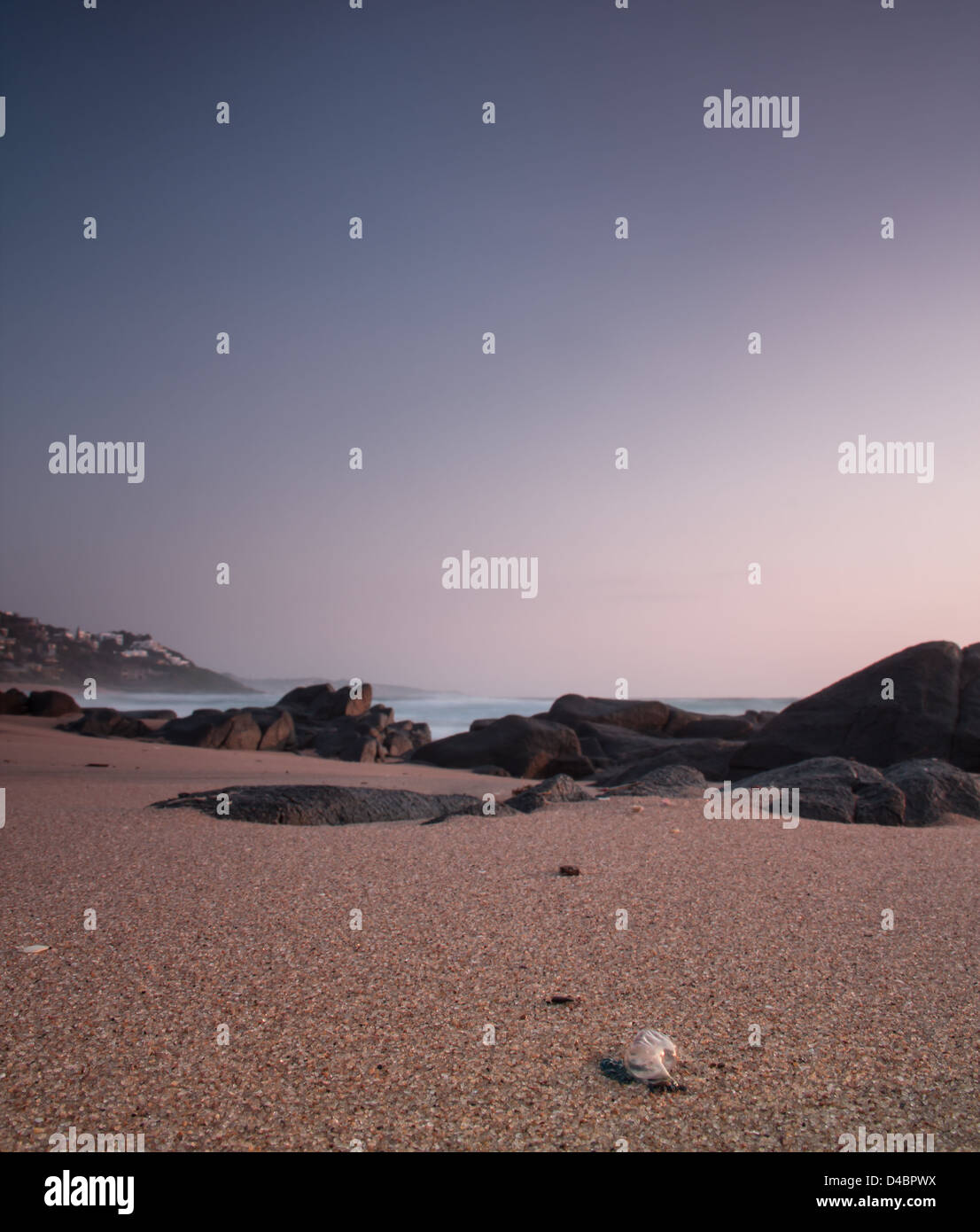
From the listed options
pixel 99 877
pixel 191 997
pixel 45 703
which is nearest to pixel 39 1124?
pixel 191 997

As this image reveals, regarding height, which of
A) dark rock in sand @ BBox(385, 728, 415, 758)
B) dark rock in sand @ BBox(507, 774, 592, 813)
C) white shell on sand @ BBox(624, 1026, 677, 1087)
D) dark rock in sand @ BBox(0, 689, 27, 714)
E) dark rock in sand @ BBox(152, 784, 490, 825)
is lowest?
dark rock in sand @ BBox(385, 728, 415, 758)

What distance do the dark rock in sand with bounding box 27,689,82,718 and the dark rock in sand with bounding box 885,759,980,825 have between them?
1835cm

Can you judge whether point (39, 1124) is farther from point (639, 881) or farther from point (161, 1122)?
point (639, 881)

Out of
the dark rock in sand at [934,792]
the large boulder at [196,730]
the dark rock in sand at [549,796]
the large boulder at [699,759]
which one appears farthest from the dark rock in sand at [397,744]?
the dark rock in sand at [934,792]

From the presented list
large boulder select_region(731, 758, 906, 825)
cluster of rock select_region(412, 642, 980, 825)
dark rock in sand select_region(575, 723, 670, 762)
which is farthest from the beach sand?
dark rock in sand select_region(575, 723, 670, 762)

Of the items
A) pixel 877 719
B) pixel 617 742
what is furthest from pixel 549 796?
pixel 617 742

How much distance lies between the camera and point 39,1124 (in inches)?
71.7

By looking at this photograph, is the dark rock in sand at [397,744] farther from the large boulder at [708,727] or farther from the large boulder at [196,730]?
the large boulder at [708,727]

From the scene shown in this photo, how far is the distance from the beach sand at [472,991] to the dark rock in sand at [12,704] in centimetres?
1664

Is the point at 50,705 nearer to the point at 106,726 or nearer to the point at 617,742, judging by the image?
the point at 106,726

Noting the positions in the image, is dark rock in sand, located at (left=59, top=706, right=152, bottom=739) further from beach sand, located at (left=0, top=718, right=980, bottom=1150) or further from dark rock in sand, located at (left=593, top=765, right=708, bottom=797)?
beach sand, located at (left=0, top=718, right=980, bottom=1150)

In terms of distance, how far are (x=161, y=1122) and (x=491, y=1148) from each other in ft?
2.48

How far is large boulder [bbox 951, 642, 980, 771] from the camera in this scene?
1048cm

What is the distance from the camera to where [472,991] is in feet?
8.59
